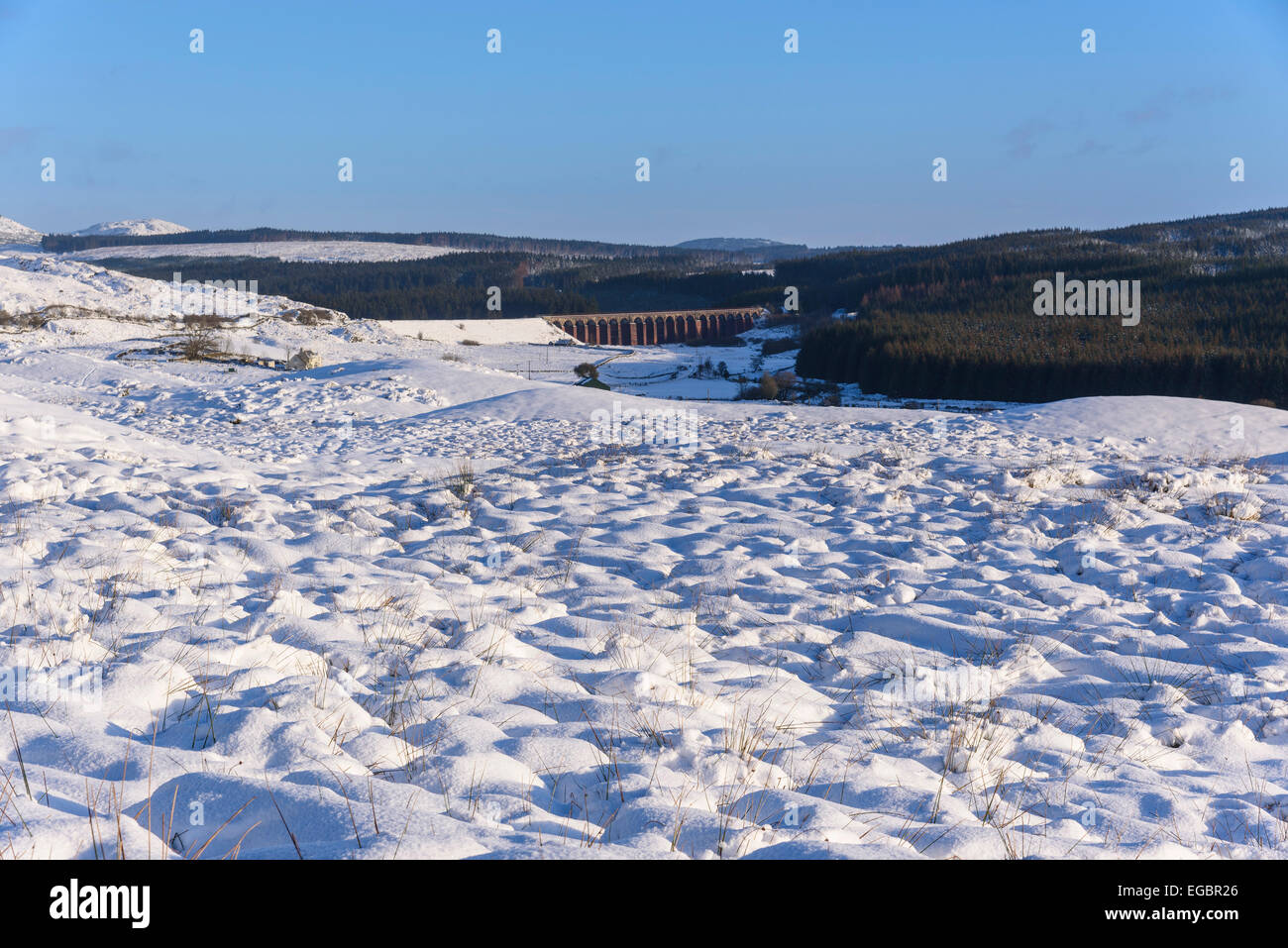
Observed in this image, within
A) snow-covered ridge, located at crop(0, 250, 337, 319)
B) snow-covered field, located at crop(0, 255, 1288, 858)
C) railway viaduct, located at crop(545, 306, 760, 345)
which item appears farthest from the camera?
railway viaduct, located at crop(545, 306, 760, 345)

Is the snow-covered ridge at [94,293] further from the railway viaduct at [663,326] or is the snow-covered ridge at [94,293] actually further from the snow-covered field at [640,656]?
the railway viaduct at [663,326]

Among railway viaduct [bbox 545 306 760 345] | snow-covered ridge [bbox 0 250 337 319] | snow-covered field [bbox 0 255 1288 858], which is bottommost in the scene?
snow-covered field [bbox 0 255 1288 858]

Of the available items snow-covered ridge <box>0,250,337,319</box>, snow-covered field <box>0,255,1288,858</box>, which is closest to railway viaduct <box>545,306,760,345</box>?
snow-covered ridge <box>0,250,337,319</box>

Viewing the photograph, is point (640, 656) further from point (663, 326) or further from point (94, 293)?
point (663, 326)

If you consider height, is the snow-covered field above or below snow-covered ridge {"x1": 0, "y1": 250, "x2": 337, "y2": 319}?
below

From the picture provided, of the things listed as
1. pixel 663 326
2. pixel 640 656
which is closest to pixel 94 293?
pixel 640 656

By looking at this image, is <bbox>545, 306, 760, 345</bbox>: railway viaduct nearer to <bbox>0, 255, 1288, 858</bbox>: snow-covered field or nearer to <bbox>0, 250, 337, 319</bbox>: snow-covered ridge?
<bbox>0, 250, 337, 319</bbox>: snow-covered ridge
